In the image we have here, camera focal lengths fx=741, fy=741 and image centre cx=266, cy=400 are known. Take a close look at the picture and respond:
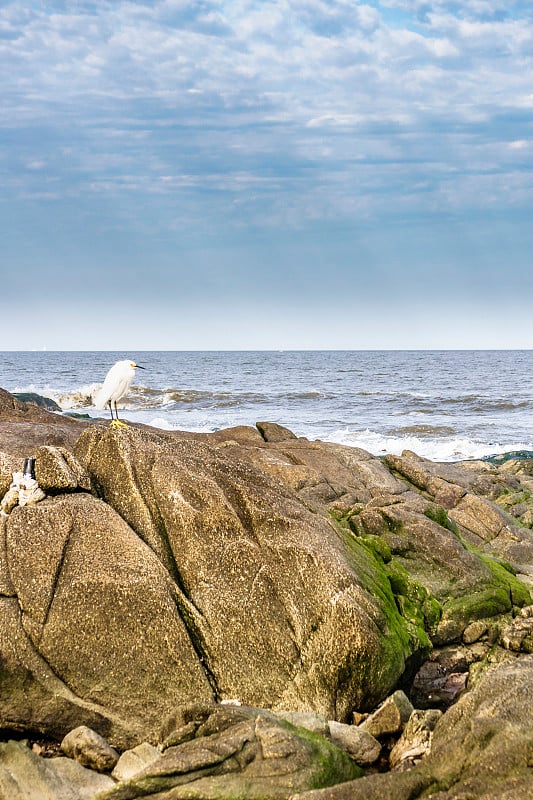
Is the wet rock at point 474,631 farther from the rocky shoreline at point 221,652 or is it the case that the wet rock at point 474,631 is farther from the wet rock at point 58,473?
the wet rock at point 58,473

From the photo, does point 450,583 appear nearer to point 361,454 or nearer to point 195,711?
point 195,711

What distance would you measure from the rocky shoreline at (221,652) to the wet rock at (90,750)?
3 cm

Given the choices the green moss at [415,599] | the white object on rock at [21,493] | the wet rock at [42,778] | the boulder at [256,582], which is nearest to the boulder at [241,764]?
the wet rock at [42,778]

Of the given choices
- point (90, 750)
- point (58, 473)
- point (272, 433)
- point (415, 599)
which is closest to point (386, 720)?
point (90, 750)

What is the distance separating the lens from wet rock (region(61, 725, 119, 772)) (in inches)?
283

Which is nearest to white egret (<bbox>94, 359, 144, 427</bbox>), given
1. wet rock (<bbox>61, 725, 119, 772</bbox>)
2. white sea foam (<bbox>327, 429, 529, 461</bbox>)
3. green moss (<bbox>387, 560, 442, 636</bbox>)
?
green moss (<bbox>387, 560, 442, 636</bbox>)

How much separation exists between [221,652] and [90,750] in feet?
5.79

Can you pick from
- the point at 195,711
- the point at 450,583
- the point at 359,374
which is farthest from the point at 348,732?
the point at 359,374

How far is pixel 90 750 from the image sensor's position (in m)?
7.25

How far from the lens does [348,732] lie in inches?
301

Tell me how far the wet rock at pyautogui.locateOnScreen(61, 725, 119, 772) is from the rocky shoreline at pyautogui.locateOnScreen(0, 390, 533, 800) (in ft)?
0.09

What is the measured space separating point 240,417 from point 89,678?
44107mm

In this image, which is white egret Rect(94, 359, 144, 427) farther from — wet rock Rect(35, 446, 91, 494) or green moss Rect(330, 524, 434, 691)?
green moss Rect(330, 524, 434, 691)

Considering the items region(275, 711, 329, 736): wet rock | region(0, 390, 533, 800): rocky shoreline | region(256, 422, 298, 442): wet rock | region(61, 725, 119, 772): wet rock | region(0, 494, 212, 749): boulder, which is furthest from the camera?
region(256, 422, 298, 442): wet rock
